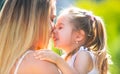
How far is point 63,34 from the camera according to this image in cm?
320

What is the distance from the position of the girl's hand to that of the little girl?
0.41 metres

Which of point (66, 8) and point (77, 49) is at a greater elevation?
point (66, 8)

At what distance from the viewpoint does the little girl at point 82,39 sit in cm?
316

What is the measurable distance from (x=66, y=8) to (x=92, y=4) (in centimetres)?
668

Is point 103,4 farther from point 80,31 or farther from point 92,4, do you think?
point 80,31

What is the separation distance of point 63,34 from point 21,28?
0.58m

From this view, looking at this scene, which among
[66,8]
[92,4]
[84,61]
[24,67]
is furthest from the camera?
[92,4]

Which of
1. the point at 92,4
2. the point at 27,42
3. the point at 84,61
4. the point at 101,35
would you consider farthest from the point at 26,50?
the point at 92,4

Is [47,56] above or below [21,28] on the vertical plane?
below

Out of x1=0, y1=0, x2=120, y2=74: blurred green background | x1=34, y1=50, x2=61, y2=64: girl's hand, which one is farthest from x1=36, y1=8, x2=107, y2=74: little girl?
x1=0, y1=0, x2=120, y2=74: blurred green background

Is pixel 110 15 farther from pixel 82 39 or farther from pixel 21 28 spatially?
pixel 21 28

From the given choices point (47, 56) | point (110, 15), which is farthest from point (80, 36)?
point (110, 15)

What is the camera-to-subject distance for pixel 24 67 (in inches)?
102

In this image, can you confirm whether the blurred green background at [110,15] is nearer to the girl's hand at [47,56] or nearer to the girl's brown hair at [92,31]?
the girl's brown hair at [92,31]
